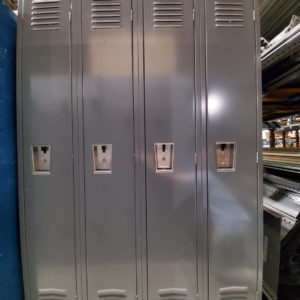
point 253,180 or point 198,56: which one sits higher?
point 198,56

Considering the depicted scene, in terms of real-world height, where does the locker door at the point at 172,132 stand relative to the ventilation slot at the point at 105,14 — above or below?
below

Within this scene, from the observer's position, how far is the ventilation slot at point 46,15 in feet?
4.03

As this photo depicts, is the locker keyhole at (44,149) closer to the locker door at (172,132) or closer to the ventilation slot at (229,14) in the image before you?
the locker door at (172,132)

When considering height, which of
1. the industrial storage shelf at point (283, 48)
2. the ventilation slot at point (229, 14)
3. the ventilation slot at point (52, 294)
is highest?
the ventilation slot at point (229, 14)

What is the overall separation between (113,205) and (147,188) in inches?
11.0

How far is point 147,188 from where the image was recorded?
1.21 meters

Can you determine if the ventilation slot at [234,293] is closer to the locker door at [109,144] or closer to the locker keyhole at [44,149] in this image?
the locker door at [109,144]

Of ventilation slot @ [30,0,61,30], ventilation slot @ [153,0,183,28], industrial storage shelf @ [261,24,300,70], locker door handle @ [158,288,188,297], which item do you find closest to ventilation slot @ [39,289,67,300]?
locker door handle @ [158,288,188,297]

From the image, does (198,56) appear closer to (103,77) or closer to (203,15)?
(203,15)

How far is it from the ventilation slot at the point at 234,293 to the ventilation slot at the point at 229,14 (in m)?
1.93

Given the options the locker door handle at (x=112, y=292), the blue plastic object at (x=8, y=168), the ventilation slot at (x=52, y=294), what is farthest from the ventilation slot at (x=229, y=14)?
the ventilation slot at (x=52, y=294)

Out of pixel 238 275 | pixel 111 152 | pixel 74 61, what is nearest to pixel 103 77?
pixel 74 61

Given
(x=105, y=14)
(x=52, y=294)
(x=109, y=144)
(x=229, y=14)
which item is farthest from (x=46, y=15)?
(x=52, y=294)

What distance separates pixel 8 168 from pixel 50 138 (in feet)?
1.19
